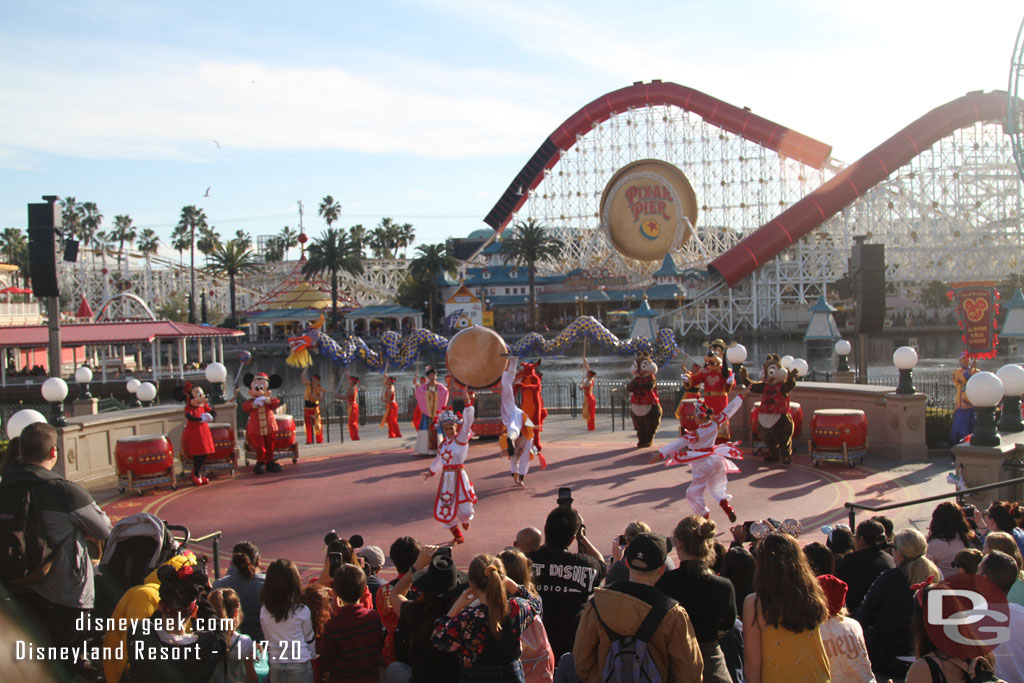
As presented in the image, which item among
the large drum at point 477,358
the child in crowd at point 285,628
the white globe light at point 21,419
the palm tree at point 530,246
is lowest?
the child in crowd at point 285,628

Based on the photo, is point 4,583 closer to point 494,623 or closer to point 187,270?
point 494,623

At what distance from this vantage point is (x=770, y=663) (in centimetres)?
414

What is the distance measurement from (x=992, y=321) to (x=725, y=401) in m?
10.3

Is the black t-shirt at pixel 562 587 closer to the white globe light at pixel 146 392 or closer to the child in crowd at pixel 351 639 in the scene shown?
the child in crowd at pixel 351 639

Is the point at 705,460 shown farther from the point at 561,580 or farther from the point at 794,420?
the point at 794,420

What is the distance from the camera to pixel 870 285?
18125 mm

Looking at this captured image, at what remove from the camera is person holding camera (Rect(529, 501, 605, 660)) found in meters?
5.27

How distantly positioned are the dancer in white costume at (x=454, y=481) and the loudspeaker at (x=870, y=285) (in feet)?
38.1

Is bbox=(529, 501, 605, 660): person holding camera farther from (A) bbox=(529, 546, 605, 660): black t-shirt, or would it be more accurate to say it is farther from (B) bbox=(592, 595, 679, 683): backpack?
(B) bbox=(592, 595, 679, 683): backpack

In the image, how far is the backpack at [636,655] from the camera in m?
3.93

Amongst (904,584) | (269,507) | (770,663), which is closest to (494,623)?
(770,663)

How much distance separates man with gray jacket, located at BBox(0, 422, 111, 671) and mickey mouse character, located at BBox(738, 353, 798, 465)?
12.1 metres

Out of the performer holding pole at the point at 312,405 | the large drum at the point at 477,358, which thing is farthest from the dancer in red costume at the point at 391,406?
the large drum at the point at 477,358

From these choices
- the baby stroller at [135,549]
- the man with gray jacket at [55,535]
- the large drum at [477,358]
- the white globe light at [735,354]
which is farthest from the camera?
the white globe light at [735,354]
